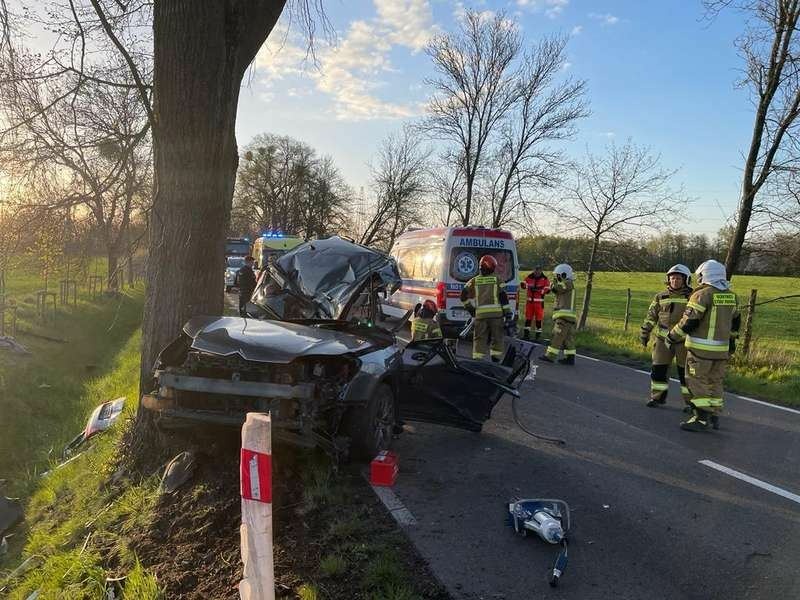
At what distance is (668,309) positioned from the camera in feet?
25.3

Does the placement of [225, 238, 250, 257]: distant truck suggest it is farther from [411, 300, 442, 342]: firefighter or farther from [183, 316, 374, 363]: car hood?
[183, 316, 374, 363]: car hood

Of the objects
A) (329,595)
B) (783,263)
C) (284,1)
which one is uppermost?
(284,1)

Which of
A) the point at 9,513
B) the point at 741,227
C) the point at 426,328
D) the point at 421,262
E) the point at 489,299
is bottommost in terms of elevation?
the point at 9,513

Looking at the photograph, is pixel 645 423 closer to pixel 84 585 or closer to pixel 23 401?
pixel 84 585

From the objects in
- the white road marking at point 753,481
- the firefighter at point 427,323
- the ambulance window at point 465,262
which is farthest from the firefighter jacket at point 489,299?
the white road marking at point 753,481

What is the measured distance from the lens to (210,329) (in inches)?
166

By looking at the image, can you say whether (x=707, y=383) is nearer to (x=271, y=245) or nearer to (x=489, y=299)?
(x=489, y=299)

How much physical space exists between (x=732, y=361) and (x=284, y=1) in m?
9.58

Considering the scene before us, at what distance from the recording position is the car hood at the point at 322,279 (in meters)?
5.48

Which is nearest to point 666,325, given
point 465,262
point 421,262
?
point 465,262

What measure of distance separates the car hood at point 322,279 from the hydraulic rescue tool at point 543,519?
2.39m

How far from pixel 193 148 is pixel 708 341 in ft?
18.5

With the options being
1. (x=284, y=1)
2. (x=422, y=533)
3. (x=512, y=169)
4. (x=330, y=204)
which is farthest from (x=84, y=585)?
(x=330, y=204)

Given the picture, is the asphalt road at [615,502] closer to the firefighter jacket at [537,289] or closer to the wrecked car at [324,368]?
the wrecked car at [324,368]
